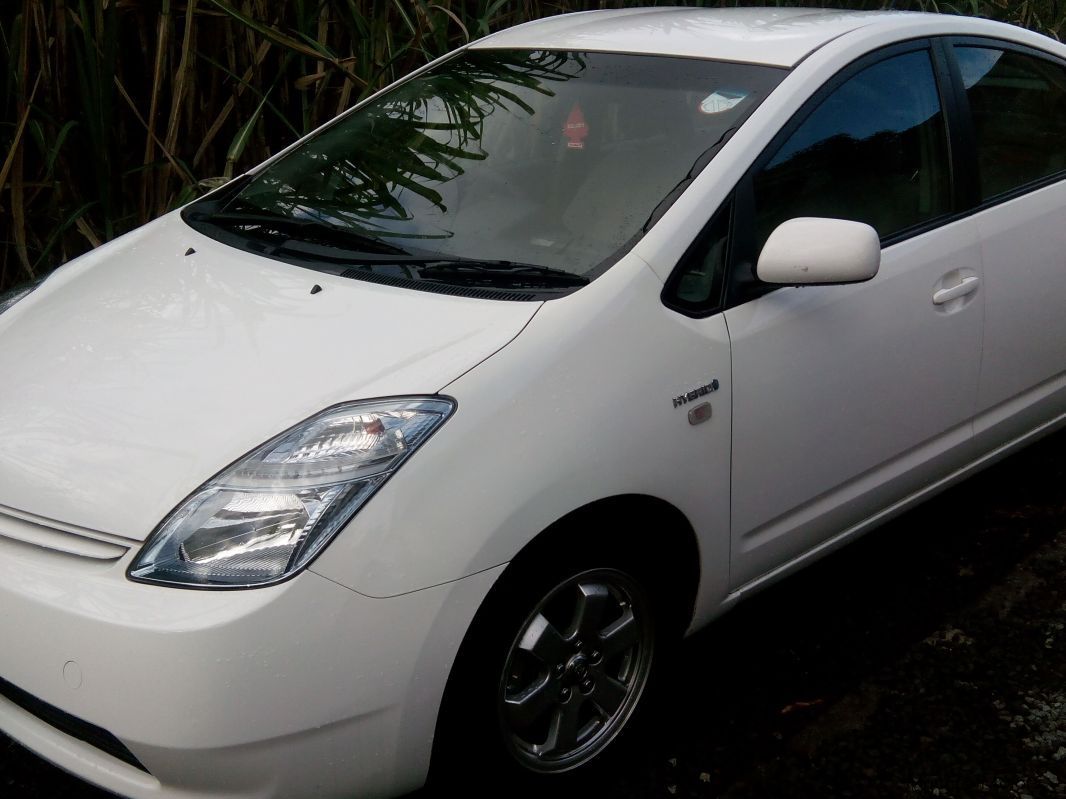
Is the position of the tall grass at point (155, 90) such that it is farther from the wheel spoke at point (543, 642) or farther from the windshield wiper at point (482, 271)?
the wheel spoke at point (543, 642)

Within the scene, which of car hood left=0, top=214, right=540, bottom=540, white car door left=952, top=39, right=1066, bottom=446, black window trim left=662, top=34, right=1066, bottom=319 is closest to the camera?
car hood left=0, top=214, right=540, bottom=540

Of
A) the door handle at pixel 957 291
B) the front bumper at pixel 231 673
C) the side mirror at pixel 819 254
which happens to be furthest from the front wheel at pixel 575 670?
the door handle at pixel 957 291

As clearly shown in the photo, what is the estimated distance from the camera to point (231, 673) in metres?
1.82

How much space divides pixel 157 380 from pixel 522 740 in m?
0.96

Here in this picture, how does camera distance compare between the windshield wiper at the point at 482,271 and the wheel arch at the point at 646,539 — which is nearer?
the wheel arch at the point at 646,539

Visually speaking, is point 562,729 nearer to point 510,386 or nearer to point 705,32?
point 510,386

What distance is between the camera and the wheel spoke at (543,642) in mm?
2168

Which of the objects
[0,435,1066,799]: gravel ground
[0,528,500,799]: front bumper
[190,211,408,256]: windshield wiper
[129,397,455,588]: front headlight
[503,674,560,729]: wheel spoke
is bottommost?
[0,435,1066,799]: gravel ground

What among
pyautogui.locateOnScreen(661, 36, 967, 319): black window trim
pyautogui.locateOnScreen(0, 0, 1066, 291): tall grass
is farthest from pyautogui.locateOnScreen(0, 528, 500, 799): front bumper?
pyautogui.locateOnScreen(0, 0, 1066, 291): tall grass

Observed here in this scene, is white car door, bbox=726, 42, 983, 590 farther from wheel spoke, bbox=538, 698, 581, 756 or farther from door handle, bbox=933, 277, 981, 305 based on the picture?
wheel spoke, bbox=538, 698, 581, 756

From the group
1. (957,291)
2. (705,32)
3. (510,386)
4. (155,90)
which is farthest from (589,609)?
(155,90)

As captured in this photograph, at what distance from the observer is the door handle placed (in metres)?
2.81

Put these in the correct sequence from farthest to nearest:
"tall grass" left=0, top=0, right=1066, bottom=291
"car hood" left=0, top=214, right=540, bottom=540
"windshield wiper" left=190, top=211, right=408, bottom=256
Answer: "tall grass" left=0, top=0, right=1066, bottom=291 → "windshield wiper" left=190, top=211, right=408, bottom=256 → "car hood" left=0, top=214, right=540, bottom=540

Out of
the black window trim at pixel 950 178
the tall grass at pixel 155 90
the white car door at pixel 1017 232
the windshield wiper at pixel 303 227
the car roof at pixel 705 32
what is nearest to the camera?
the black window trim at pixel 950 178
